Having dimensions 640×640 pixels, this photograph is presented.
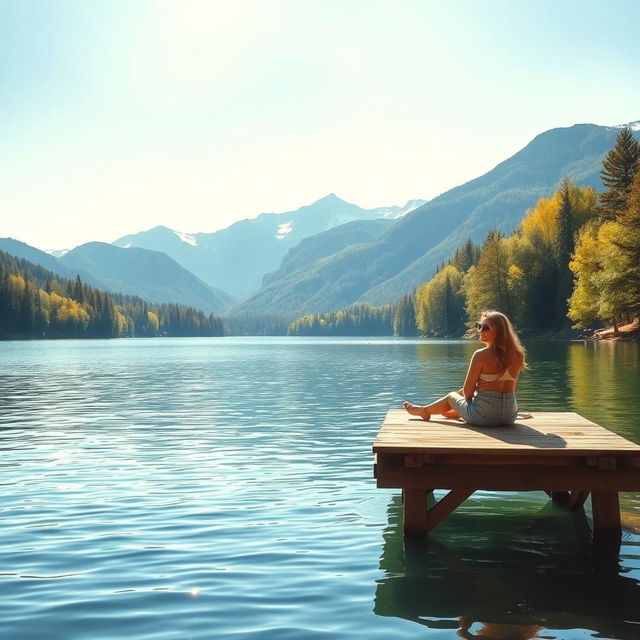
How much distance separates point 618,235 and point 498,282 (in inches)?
1771

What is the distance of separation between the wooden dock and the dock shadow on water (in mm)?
577

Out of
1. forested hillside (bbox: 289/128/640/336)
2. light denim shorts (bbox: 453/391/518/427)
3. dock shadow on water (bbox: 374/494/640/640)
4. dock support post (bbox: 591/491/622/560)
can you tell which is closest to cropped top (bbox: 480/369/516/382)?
light denim shorts (bbox: 453/391/518/427)

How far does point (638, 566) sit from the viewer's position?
11.0m

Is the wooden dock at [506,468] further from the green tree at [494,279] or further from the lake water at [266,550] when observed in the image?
the green tree at [494,279]

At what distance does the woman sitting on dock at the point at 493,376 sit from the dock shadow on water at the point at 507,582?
1.89 m

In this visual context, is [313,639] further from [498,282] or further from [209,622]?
[498,282]

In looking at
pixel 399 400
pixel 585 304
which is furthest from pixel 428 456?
pixel 585 304

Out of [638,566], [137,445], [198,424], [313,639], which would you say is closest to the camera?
[313,639]

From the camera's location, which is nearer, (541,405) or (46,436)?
(46,436)

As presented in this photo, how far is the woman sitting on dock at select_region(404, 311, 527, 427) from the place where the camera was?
13.2 metres

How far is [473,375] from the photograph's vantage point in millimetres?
13297

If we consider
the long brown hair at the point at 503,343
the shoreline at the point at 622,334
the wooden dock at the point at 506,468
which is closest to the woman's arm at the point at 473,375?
the long brown hair at the point at 503,343

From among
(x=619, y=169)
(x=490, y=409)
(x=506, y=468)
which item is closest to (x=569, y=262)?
(x=619, y=169)

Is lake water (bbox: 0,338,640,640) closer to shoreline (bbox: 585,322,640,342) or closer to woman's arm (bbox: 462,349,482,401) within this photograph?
woman's arm (bbox: 462,349,482,401)
